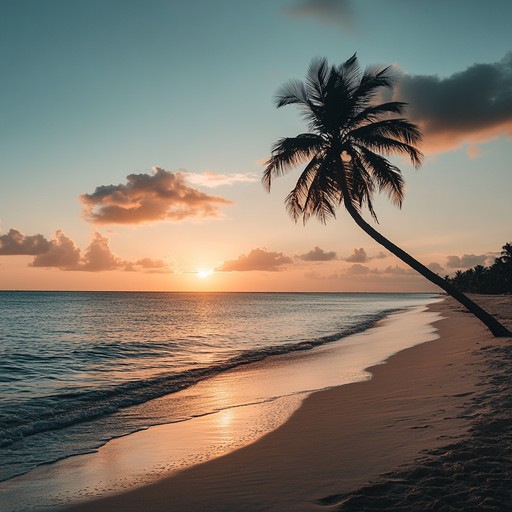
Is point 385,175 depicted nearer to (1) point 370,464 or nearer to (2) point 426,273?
(2) point 426,273

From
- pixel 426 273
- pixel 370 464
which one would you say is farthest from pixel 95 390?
pixel 426 273

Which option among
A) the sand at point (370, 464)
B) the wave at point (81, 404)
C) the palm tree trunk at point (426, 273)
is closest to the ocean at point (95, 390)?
the wave at point (81, 404)

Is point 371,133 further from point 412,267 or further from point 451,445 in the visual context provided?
point 451,445

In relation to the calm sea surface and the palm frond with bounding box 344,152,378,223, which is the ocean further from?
the palm frond with bounding box 344,152,378,223

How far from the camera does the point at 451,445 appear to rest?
5.33 m

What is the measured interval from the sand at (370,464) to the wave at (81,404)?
465 cm

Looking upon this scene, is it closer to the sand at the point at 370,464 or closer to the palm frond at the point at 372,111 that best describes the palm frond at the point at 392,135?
the palm frond at the point at 372,111

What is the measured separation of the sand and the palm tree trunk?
8504 millimetres

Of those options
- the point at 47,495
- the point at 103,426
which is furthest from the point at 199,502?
the point at 103,426

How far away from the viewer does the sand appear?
13.7 feet

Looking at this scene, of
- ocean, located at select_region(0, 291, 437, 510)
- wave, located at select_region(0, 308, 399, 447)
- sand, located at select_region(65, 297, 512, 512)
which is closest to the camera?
sand, located at select_region(65, 297, 512, 512)

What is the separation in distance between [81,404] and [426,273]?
499 inches

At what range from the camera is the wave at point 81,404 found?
9.10 m

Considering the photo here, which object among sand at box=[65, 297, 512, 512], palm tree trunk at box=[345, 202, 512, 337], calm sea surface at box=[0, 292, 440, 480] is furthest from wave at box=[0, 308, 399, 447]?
palm tree trunk at box=[345, 202, 512, 337]
